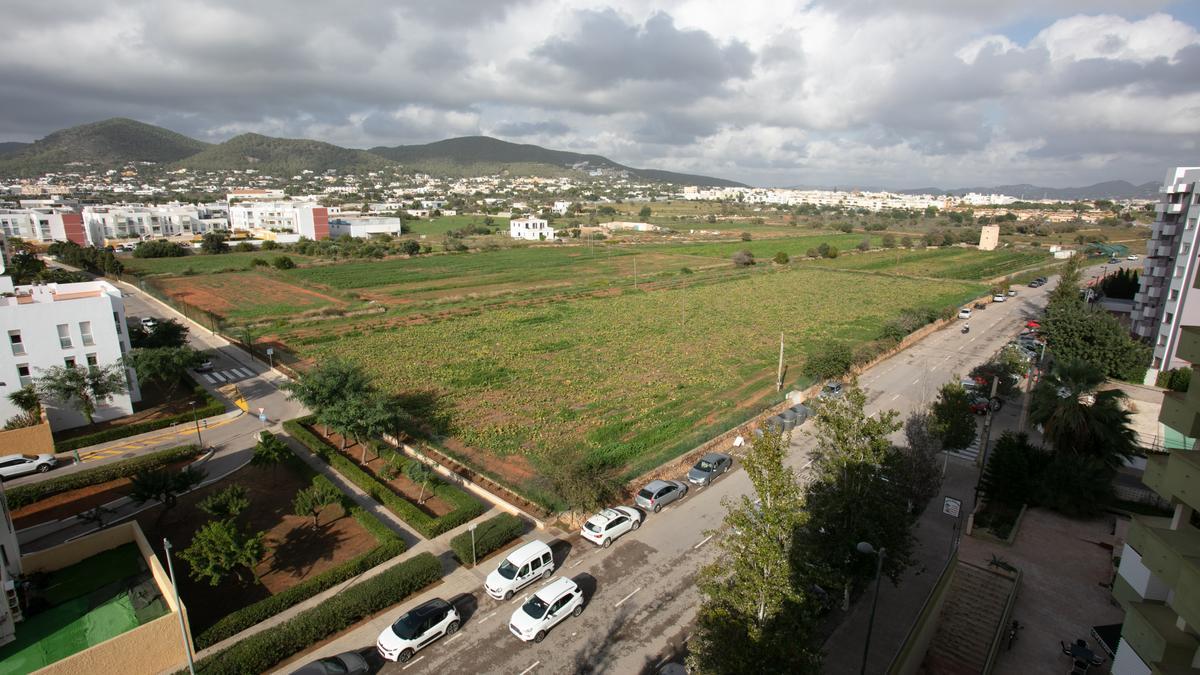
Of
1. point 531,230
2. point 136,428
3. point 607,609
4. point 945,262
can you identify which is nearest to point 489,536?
point 607,609

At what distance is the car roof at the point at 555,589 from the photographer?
1622 centimetres

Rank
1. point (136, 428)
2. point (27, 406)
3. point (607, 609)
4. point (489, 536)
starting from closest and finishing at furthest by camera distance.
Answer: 1. point (607, 609)
2. point (489, 536)
3. point (27, 406)
4. point (136, 428)

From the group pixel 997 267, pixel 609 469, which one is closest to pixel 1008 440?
pixel 609 469

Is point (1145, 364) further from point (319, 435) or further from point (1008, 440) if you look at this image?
point (319, 435)

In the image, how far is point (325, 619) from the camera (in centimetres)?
1573

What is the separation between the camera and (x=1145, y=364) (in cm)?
3734

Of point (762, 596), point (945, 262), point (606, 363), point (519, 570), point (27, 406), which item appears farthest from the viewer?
point (945, 262)

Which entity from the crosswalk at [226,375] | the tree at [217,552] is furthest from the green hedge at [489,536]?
the crosswalk at [226,375]

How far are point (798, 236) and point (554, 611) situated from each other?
136363 mm

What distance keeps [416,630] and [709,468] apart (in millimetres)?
13737

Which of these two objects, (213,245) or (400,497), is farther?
(213,245)

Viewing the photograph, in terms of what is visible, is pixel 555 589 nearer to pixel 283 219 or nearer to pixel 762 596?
pixel 762 596

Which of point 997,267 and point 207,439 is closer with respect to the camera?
point 207,439

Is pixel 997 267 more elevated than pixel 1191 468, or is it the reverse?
pixel 1191 468
